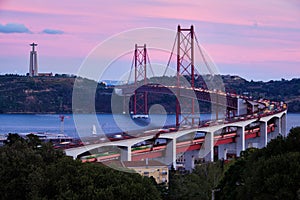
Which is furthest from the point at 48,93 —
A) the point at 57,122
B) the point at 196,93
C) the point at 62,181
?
the point at 62,181

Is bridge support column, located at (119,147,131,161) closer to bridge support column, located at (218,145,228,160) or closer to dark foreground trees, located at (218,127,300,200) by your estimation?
bridge support column, located at (218,145,228,160)

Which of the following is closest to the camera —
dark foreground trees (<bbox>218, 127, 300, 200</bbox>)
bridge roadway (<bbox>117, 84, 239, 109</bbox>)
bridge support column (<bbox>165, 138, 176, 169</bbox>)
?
dark foreground trees (<bbox>218, 127, 300, 200</bbox>)

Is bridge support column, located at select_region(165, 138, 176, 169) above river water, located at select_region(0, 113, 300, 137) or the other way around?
the other way around

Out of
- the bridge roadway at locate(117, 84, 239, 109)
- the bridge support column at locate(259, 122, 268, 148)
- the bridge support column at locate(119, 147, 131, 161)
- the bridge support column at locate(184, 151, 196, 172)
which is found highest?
the bridge roadway at locate(117, 84, 239, 109)

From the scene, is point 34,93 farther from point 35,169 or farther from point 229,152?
point 35,169

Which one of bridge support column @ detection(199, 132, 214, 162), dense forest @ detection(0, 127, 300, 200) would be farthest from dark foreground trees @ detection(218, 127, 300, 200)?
bridge support column @ detection(199, 132, 214, 162)
